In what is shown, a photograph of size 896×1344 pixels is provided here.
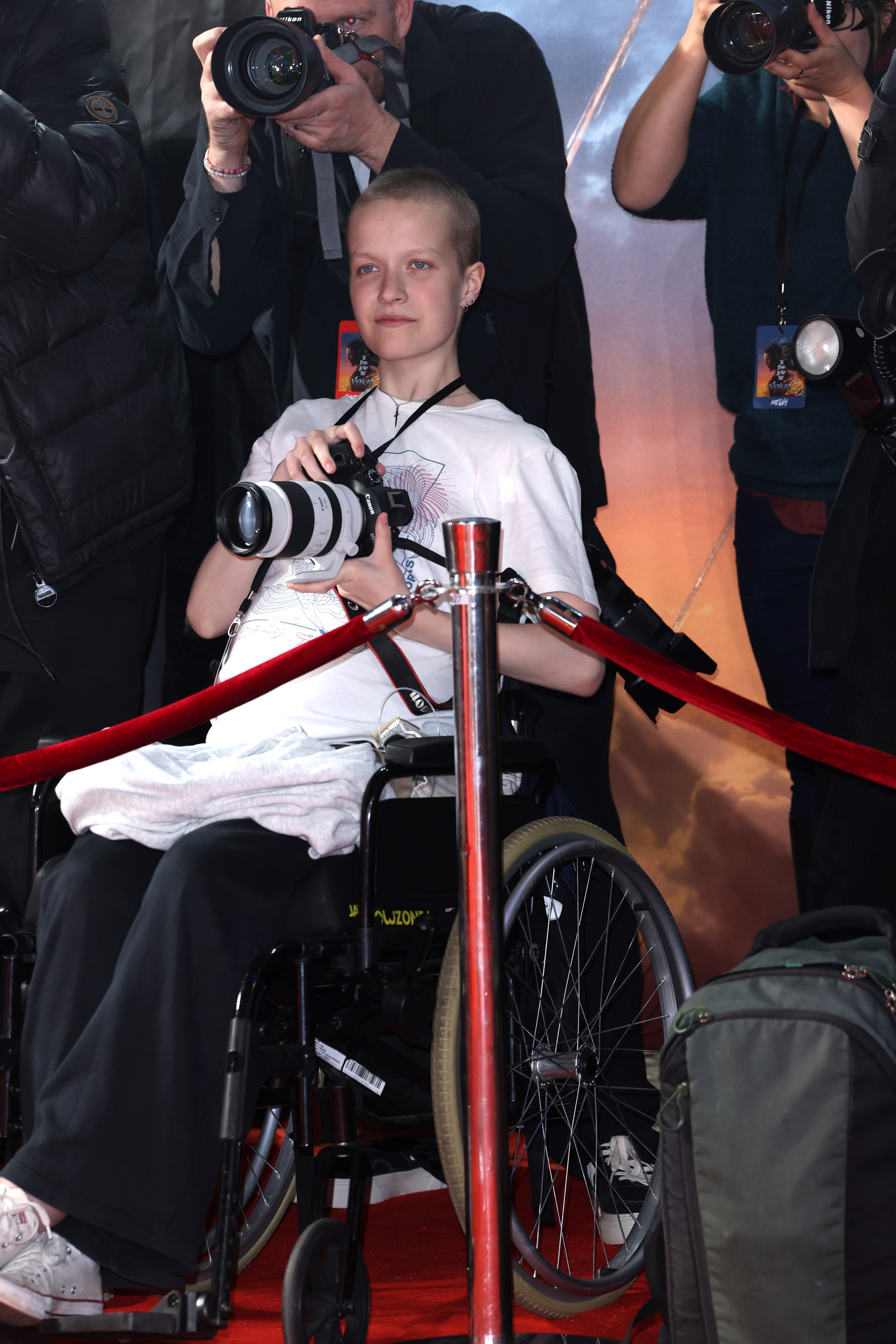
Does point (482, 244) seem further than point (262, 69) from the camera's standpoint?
Yes

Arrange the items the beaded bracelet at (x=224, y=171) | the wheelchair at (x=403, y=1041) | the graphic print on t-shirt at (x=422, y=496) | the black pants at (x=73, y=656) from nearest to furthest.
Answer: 1. the wheelchair at (x=403, y=1041)
2. the graphic print on t-shirt at (x=422, y=496)
3. the black pants at (x=73, y=656)
4. the beaded bracelet at (x=224, y=171)

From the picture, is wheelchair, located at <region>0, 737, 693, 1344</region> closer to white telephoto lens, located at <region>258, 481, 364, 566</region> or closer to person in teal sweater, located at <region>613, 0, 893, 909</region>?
white telephoto lens, located at <region>258, 481, 364, 566</region>

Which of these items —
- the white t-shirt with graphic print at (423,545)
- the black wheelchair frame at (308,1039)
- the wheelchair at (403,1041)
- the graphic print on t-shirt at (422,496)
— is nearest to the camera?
the black wheelchair frame at (308,1039)

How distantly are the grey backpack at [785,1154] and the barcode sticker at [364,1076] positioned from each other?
0.38 metres

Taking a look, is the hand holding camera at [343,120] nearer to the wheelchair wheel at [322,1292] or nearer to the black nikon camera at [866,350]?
the black nikon camera at [866,350]

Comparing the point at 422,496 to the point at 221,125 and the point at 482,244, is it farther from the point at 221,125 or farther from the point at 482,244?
the point at 221,125

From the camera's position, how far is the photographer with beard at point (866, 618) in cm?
162

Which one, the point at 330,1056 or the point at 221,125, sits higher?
the point at 221,125

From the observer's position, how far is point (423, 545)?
5.94 feet

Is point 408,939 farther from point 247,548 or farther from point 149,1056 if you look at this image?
point 247,548

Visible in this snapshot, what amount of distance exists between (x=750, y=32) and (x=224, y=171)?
893 mm

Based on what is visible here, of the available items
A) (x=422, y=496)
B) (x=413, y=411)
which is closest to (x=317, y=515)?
(x=422, y=496)

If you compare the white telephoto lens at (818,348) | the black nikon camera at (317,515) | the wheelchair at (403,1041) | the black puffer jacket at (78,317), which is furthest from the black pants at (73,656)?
the white telephoto lens at (818,348)

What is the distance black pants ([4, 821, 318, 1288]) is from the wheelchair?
56 mm
